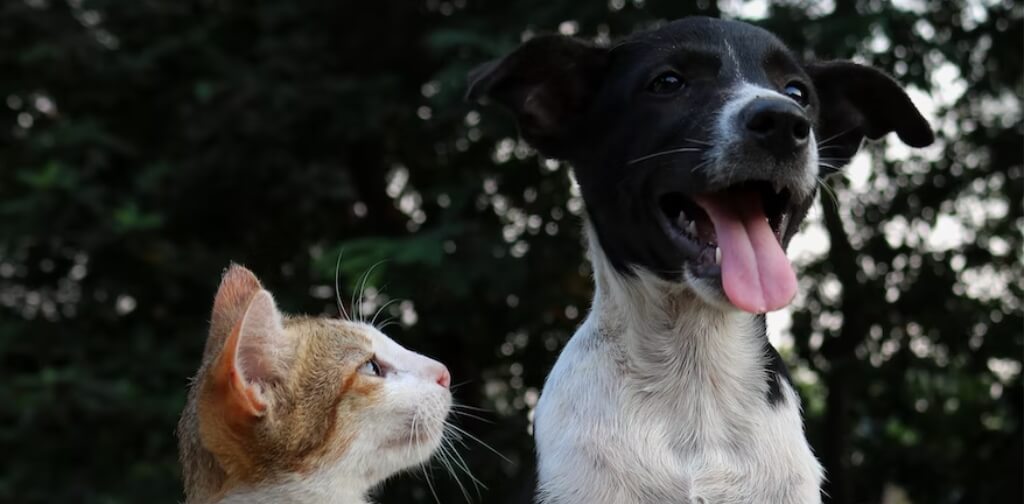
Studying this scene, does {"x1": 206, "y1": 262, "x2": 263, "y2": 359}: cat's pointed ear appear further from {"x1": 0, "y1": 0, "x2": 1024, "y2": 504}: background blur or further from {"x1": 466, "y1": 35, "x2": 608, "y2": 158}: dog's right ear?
{"x1": 0, "y1": 0, "x2": 1024, "y2": 504}: background blur

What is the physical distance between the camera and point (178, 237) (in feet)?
20.9

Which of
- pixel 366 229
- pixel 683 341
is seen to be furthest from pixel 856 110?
pixel 366 229

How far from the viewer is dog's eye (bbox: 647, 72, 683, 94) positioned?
272 cm

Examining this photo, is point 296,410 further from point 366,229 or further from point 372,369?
point 366,229

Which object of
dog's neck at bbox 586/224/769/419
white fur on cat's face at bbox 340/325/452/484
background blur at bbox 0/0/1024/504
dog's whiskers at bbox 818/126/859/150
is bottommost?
background blur at bbox 0/0/1024/504

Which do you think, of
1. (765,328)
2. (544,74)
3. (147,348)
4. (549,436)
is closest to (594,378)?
(549,436)

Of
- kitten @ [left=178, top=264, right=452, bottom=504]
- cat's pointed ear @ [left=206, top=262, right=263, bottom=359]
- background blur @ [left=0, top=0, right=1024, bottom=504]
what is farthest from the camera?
background blur @ [left=0, top=0, right=1024, bottom=504]

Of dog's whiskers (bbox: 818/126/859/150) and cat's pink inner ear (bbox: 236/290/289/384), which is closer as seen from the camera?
cat's pink inner ear (bbox: 236/290/289/384)

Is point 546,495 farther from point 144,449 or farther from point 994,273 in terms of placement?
point 994,273

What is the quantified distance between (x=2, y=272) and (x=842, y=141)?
4713mm

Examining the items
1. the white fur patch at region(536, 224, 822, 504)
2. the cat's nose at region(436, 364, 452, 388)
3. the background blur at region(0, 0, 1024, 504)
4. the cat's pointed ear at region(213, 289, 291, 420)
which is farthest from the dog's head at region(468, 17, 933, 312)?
the background blur at region(0, 0, 1024, 504)

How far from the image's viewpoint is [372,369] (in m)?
2.75

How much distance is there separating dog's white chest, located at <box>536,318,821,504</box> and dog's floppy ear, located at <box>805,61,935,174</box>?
72cm

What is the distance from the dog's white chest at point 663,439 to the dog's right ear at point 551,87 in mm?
560
